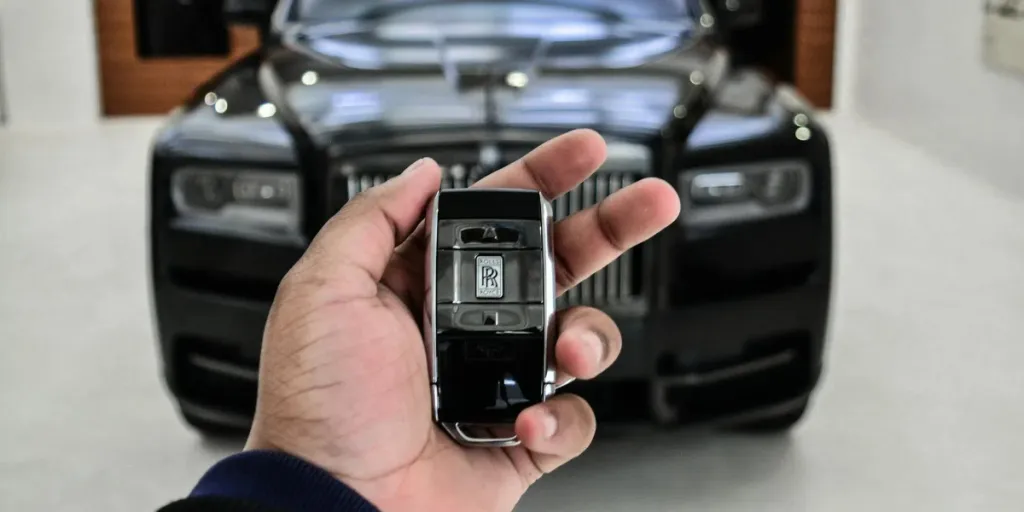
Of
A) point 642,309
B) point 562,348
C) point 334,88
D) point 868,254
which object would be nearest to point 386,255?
point 562,348

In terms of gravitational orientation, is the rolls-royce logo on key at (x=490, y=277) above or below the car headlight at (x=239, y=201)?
above

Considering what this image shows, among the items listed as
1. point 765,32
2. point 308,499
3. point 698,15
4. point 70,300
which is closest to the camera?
point 308,499

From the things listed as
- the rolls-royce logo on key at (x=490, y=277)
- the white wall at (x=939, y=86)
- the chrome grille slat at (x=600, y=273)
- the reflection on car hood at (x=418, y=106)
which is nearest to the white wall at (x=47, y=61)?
the white wall at (x=939, y=86)

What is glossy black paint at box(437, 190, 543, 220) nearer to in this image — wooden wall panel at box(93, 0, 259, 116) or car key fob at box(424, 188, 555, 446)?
car key fob at box(424, 188, 555, 446)

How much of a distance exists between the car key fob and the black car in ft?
3.02

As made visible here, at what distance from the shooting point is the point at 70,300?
3.26 m

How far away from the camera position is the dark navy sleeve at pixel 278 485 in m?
0.77

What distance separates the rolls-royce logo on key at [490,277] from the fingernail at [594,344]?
0.08 m

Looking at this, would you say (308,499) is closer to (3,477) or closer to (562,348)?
(562,348)

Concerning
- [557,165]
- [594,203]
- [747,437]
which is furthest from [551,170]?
[747,437]

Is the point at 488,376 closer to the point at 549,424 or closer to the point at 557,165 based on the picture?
the point at 549,424

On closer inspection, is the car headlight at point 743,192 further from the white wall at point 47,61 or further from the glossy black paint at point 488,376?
the white wall at point 47,61

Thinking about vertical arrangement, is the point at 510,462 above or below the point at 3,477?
above

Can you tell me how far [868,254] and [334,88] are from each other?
2235 mm
